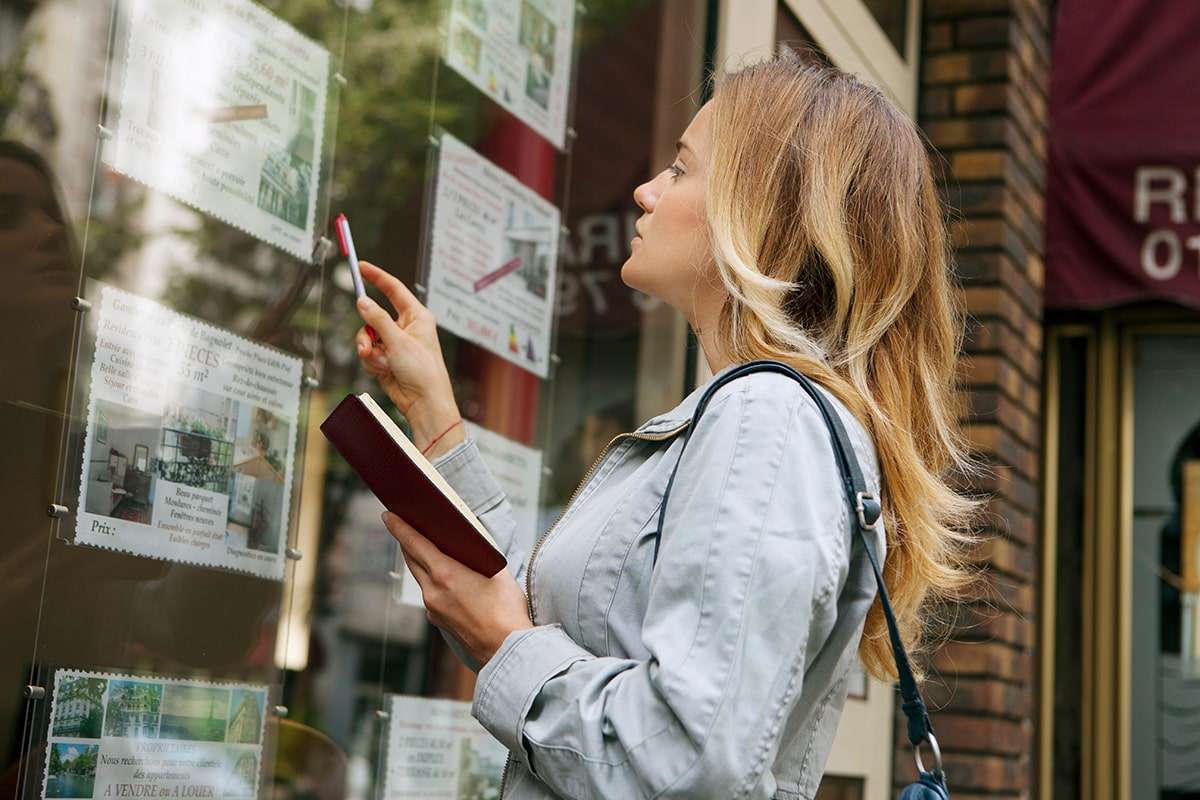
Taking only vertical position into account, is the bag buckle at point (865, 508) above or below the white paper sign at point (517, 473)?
below

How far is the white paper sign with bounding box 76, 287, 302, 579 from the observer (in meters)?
2.12

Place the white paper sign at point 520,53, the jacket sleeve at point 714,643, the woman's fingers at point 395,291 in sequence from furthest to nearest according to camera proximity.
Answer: the white paper sign at point 520,53, the woman's fingers at point 395,291, the jacket sleeve at point 714,643

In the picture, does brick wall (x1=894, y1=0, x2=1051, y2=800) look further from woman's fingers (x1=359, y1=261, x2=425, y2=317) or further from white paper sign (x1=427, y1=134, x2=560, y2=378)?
woman's fingers (x1=359, y1=261, x2=425, y2=317)

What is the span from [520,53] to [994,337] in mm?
2400

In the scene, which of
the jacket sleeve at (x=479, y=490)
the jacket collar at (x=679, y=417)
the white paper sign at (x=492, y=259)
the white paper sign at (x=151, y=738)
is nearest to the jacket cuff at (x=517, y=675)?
the jacket collar at (x=679, y=417)

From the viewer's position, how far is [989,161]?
16.9 ft

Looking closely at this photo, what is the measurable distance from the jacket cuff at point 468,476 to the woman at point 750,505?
119 millimetres

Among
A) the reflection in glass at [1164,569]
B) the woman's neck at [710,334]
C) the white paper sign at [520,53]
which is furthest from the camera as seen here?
the reflection in glass at [1164,569]

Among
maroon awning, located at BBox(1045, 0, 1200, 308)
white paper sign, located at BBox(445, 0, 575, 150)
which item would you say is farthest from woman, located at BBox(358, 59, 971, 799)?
maroon awning, located at BBox(1045, 0, 1200, 308)

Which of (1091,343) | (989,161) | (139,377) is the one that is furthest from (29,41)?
(1091,343)

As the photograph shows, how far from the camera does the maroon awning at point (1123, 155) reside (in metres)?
5.43

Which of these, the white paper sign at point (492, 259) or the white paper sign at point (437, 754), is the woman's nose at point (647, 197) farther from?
the white paper sign at point (437, 754)

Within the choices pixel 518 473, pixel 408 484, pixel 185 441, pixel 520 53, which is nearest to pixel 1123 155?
pixel 520 53

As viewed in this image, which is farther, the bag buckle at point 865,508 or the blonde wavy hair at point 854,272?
the blonde wavy hair at point 854,272
